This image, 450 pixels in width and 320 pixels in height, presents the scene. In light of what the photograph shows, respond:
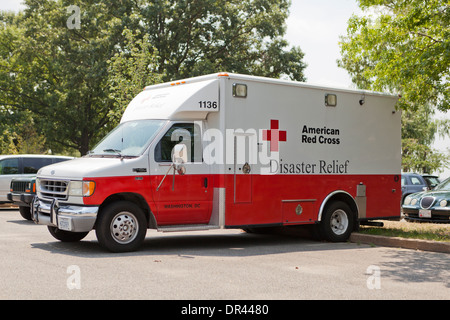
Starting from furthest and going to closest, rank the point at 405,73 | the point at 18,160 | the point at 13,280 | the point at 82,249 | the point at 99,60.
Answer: the point at 99,60 → the point at 18,160 → the point at 405,73 → the point at 82,249 → the point at 13,280

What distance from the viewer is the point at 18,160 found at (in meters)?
18.6

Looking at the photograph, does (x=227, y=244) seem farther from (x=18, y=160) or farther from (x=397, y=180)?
(x=18, y=160)

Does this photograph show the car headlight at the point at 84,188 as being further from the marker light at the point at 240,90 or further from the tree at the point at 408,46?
the tree at the point at 408,46

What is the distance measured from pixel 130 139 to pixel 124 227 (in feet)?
5.36

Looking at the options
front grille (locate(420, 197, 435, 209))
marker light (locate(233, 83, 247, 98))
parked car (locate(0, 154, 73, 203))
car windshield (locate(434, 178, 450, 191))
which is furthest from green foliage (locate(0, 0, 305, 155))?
marker light (locate(233, 83, 247, 98))

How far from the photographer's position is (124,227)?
9648mm

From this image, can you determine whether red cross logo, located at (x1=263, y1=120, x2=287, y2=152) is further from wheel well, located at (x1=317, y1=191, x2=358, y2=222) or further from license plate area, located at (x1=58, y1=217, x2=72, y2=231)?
license plate area, located at (x1=58, y1=217, x2=72, y2=231)

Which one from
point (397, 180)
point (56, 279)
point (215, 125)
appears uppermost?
point (215, 125)

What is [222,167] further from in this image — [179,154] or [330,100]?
[330,100]

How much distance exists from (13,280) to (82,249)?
116 inches

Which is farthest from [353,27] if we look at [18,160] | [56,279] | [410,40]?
[18,160]

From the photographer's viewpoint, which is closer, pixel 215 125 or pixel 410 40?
pixel 215 125

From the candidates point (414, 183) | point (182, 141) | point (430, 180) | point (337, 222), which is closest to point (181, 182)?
point (182, 141)

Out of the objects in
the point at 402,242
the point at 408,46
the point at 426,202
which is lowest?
the point at 402,242
